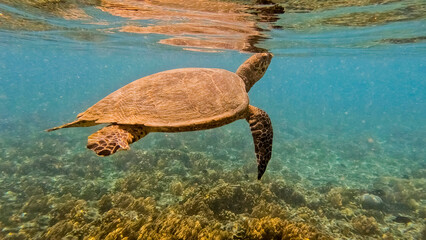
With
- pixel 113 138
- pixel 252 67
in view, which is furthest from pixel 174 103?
pixel 252 67

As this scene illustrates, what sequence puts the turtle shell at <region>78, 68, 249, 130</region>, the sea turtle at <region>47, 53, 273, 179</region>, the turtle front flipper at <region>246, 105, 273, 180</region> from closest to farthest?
the sea turtle at <region>47, 53, 273, 179</region>, the turtle shell at <region>78, 68, 249, 130</region>, the turtle front flipper at <region>246, 105, 273, 180</region>

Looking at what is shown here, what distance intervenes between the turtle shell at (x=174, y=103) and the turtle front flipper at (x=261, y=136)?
552mm

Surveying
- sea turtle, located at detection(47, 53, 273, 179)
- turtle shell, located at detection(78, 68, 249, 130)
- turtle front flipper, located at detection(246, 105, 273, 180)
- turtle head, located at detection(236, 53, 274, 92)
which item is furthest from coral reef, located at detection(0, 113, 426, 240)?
turtle head, located at detection(236, 53, 274, 92)

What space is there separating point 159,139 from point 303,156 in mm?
10301

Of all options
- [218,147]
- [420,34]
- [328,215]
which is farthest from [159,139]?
[420,34]

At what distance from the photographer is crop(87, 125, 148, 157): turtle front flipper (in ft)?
11.1

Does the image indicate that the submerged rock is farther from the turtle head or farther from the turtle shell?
the turtle shell

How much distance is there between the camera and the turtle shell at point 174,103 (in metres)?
4.26

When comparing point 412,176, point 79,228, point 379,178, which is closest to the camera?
point 79,228

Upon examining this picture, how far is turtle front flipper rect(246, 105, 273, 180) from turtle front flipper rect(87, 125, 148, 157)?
249cm

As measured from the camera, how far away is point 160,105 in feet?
14.5

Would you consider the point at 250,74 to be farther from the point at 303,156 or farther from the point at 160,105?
the point at 303,156

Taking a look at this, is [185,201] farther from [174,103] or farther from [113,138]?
[113,138]

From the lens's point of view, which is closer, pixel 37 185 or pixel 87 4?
pixel 37 185
